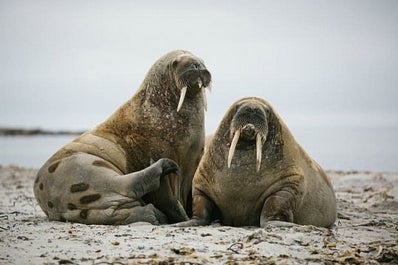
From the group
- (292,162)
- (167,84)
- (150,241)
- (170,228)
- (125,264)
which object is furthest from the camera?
(167,84)

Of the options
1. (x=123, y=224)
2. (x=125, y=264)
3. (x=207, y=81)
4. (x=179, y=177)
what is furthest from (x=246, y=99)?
(x=125, y=264)

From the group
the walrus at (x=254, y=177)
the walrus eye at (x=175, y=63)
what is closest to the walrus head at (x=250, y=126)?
the walrus at (x=254, y=177)

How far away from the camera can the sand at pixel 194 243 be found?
605 cm

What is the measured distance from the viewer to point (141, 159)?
8.52 metres

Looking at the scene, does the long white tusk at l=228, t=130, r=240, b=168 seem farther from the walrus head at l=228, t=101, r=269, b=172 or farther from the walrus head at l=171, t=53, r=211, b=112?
the walrus head at l=171, t=53, r=211, b=112

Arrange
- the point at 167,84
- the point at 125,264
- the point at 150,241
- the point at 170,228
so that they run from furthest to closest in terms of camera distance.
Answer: the point at 167,84 < the point at 170,228 < the point at 150,241 < the point at 125,264

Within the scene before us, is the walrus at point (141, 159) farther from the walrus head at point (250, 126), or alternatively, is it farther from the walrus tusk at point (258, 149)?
the walrus tusk at point (258, 149)

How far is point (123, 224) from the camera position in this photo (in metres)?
7.99

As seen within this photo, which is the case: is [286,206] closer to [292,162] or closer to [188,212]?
[292,162]

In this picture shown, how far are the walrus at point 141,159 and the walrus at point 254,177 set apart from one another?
1.28 ft

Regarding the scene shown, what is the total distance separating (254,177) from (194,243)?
1.47 metres

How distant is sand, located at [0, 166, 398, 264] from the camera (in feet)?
19.8

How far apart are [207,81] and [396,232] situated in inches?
96.8

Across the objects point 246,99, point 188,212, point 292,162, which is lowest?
point 188,212
